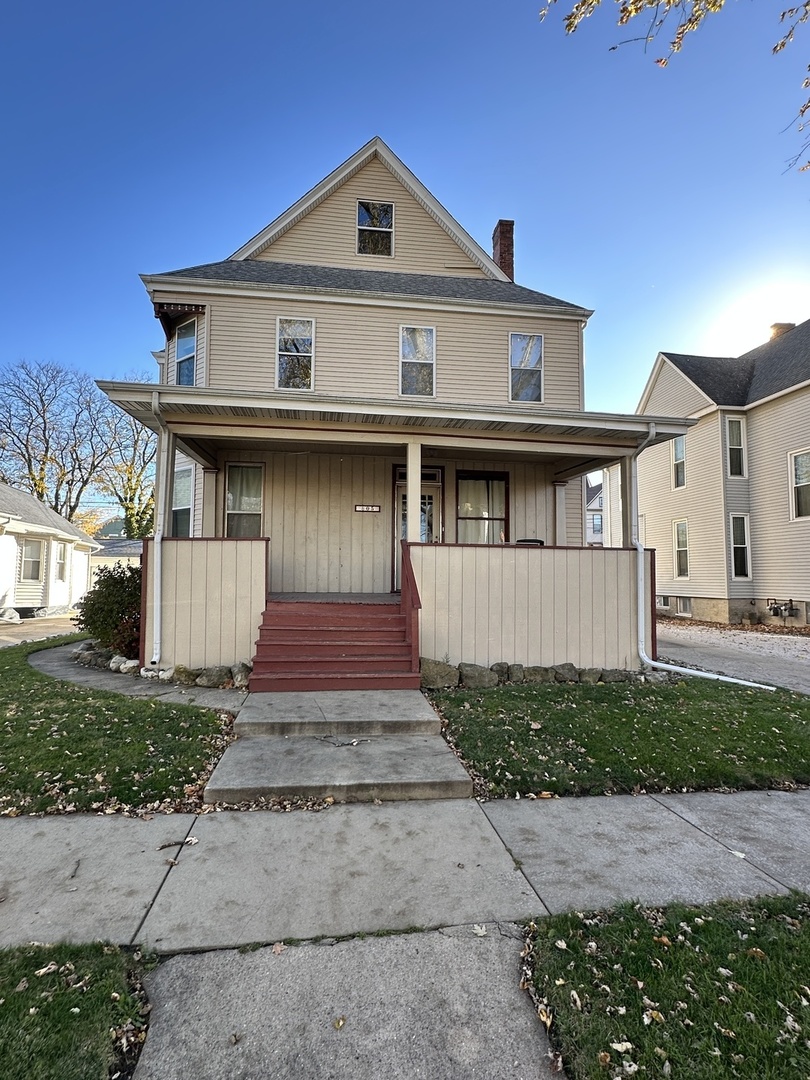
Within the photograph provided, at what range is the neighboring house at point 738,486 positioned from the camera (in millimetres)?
13766

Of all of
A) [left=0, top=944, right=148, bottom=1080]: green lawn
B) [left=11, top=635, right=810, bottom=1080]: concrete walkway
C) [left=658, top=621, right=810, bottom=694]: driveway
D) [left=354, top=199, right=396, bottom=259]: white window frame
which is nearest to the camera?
[left=0, top=944, right=148, bottom=1080]: green lawn

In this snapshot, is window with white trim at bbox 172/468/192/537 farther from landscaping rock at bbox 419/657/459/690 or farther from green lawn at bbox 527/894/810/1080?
green lawn at bbox 527/894/810/1080

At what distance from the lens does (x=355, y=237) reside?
425 inches

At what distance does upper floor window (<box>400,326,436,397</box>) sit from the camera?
991 centimetres

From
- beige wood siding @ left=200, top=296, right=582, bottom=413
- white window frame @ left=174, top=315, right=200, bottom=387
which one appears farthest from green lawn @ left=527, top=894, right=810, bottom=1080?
white window frame @ left=174, top=315, right=200, bottom=387

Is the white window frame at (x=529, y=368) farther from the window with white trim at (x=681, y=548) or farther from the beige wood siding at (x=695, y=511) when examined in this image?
the window with white trim at (x=681, y=548)

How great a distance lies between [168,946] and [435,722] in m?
3.06

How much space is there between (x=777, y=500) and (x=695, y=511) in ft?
7.33

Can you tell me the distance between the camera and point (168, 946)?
220cm

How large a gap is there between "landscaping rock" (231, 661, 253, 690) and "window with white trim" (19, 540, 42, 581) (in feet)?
54.4

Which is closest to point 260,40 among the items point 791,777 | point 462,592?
point 462,592

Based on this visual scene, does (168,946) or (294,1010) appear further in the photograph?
(168,946)

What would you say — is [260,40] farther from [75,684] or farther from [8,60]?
[75,684]

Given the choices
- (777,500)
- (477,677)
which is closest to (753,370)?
(777,500)
